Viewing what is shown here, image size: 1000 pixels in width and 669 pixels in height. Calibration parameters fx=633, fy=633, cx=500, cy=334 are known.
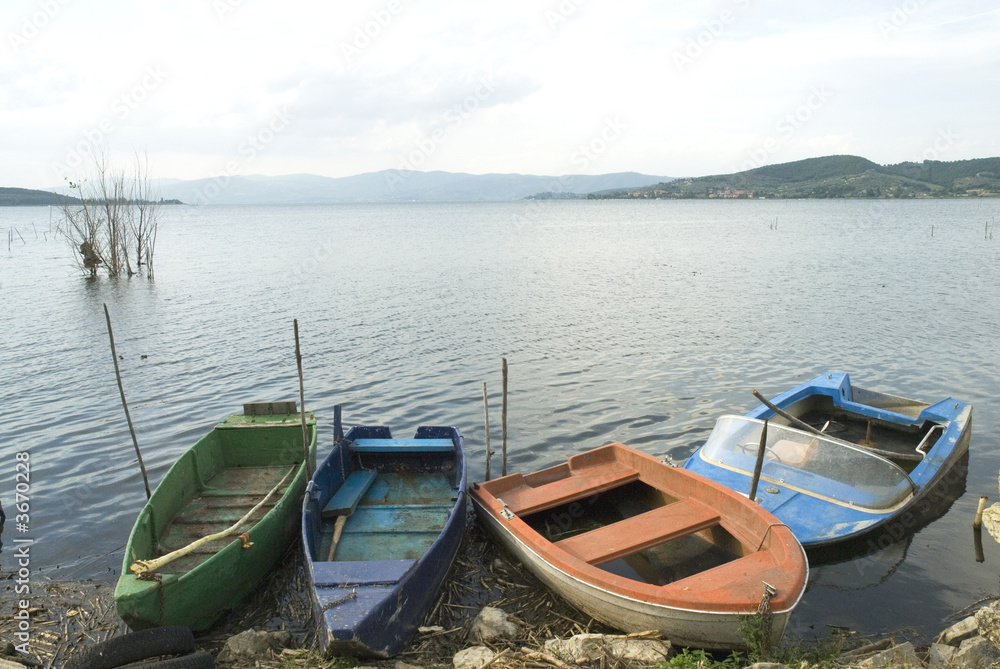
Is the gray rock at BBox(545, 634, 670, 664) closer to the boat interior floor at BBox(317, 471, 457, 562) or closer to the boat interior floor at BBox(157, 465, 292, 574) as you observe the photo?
the boat interior floor at BBox(317, 471, 457, 562)

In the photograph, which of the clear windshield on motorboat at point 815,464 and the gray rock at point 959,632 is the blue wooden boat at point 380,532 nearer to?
the clear windshield on motorboat at point 815,464

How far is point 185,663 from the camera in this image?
6098mm

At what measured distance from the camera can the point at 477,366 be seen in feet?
63.3

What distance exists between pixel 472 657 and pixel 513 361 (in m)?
13.1

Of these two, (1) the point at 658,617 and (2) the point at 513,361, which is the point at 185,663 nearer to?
(1) the point at 658,617

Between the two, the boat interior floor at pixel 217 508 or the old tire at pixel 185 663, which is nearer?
the old tire at pixel 185 663

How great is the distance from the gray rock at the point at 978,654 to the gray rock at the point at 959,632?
617 mm

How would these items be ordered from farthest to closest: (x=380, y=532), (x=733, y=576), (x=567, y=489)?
Answer: (x=567, y=489)
(x=380, y=532)
(x=733, y=576)

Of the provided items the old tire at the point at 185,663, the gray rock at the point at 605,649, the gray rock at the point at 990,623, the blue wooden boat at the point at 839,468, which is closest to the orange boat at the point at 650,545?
the gray rock at the point at 605,649

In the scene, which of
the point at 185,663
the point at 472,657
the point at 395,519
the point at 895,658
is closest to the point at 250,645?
the point at 185,663

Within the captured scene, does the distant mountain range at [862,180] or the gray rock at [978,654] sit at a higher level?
the distant mountain range at [862,180]

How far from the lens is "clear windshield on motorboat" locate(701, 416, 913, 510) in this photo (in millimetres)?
9336

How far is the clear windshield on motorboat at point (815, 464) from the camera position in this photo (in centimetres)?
934

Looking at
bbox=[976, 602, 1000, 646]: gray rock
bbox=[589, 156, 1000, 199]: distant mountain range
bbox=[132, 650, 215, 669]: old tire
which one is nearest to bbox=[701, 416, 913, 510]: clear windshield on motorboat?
bbox=[976, 602, 1000, 646]: gray rock
